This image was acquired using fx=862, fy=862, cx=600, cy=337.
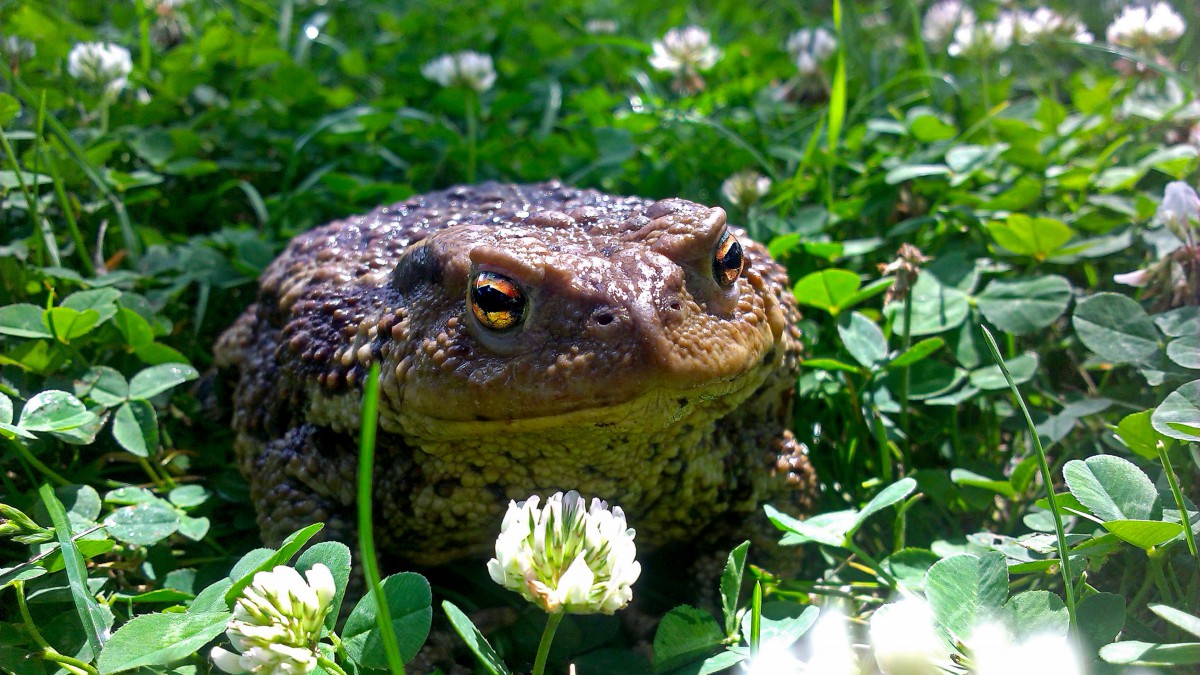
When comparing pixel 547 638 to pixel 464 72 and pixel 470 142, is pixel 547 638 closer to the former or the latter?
pixel 470 142

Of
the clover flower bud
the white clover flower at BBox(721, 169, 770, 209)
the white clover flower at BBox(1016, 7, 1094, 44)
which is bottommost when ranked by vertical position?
the white clover flower at BBox(721, 169, 770, 209)

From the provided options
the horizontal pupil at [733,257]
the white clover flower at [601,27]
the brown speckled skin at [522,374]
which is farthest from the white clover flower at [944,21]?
the horizontal pupil at [733,257]

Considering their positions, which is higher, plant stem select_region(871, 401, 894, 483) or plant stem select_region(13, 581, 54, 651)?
plant stem select_region(871, 401, 894, 483)

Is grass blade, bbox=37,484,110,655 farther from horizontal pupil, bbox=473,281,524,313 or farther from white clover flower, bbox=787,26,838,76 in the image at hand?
white clover flower, bbox=787,26,838,76

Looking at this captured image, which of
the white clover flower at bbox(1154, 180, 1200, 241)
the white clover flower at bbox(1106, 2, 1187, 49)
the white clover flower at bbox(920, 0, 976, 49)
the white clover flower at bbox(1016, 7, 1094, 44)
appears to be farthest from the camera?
the white clover flower at bbox(920, 0, 976, 49)

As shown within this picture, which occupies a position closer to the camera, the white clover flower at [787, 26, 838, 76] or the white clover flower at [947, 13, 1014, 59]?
the white clover flower at [947, 13, 1014, 59]

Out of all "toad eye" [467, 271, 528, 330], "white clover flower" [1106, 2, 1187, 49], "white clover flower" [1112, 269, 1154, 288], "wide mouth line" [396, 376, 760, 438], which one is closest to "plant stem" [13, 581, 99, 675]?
"wide mouth line" [396, 376, 760, 438]

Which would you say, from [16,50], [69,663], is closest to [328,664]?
[69,663]
